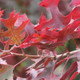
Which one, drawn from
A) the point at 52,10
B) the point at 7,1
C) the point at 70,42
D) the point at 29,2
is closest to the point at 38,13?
the point at 29,2

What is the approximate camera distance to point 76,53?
52 centimetres

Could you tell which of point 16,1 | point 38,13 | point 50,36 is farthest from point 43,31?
point 16,1

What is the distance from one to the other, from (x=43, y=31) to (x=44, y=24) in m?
0.05

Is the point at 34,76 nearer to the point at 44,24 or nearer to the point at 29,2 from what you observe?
the point at 44,24

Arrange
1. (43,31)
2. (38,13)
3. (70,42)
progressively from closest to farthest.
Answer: (43,31) < (70,42) < (38,13)

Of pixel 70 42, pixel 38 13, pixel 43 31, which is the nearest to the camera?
pixel 43 31

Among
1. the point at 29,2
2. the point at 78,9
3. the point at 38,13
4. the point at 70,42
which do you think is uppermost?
the point at 29,2

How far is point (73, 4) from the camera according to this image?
0.55 m

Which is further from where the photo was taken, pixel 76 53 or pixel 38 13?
pixel 38 13

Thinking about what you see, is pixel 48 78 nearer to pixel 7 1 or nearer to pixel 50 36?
pixel 50 36

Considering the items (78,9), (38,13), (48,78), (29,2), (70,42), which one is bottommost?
(48,78)

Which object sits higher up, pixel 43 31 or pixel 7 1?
pixel 7 1

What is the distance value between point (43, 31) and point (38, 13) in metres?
2.06

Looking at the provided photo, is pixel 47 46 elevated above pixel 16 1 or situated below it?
below
